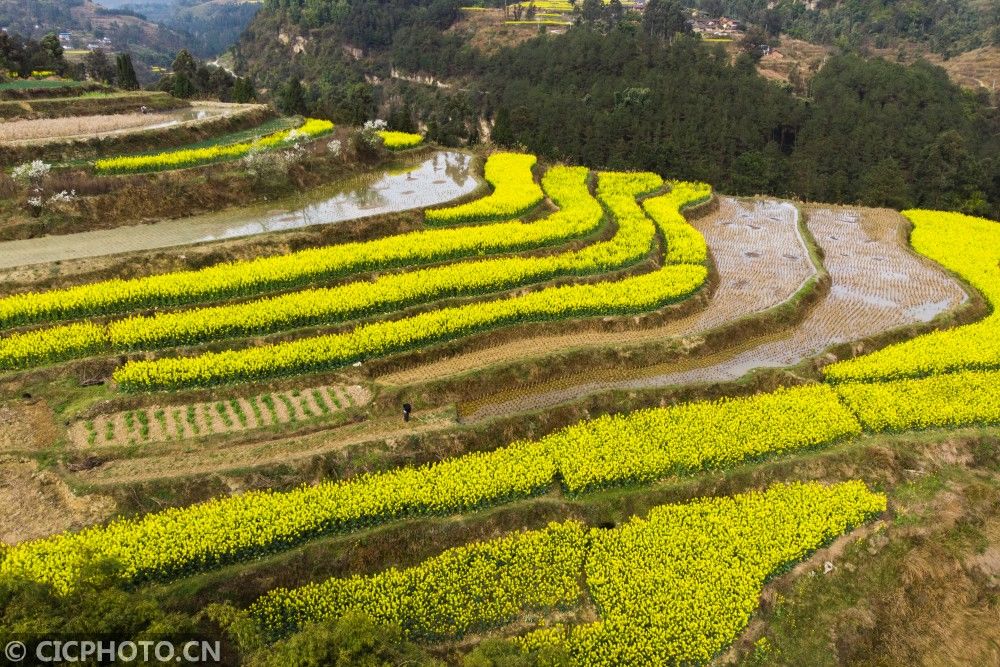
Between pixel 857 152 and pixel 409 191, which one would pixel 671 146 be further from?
pixel 409 191

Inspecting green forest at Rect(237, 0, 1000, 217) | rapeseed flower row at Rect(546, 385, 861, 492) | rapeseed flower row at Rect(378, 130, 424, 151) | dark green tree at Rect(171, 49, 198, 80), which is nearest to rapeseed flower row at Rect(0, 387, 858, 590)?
rapeseed flower row at Rect(546, 385, 861, 492)

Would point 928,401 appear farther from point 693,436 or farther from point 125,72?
point 125,72

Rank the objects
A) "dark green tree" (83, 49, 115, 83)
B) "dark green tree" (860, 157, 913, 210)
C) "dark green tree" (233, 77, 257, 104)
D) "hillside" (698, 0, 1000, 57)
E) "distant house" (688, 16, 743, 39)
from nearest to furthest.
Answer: "dark green tree" (860, 157, 913, 210)
"dark green tree" (233, 77, 257, 104)
"dark green tree" (83, 49, 115, 83)
"hillside" (698, 0, 1000, 57)
"distant house" (688, 16, 743, 39)

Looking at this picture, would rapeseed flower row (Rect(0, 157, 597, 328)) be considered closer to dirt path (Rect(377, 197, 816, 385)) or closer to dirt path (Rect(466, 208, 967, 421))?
dirt path (Rect(377, 197, 816, 385))

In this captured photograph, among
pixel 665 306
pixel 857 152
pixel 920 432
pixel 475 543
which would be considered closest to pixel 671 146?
pixel 857 152

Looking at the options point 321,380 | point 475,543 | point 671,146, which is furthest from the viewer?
point 671,146

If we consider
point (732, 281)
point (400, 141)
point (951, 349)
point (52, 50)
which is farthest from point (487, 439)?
point (52, 50)

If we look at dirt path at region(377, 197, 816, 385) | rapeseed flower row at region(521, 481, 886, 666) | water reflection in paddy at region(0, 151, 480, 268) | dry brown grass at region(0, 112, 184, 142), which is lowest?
rapeseed flower row at region(521, 481, 886, 666)
